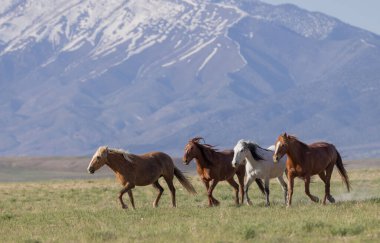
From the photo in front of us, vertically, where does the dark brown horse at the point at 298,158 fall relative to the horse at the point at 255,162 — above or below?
above

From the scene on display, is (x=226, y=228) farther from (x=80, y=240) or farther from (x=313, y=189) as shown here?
(x=313, y=189)

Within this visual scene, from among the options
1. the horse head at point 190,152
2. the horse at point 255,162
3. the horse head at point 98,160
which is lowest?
the horse at point 255,162

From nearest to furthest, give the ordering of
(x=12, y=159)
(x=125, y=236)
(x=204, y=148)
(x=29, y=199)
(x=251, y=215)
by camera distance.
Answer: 1. (x=125, y=236)
2. (x=251, y=215)
3. (x=204, y=148)
4. (x=29, y=199)
5. (x=12, y=159)

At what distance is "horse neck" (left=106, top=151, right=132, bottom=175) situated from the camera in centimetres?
2811

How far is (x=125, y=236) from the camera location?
21328 millimetres

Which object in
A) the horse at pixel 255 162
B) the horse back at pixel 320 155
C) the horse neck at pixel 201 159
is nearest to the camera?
the horse back at pixel 320 155

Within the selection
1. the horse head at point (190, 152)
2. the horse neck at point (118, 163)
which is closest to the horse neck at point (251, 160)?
the horse head at point (190, 152)

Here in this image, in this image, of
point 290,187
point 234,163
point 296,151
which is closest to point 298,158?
point 296,151

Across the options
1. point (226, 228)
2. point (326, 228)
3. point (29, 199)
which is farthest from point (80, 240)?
point (29, 199)

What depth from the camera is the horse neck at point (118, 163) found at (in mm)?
28109

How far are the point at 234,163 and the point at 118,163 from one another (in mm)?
2897

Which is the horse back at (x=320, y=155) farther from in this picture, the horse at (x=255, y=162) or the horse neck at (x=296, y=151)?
the horse at (x=255, y=162)

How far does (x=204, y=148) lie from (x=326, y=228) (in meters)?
8.61

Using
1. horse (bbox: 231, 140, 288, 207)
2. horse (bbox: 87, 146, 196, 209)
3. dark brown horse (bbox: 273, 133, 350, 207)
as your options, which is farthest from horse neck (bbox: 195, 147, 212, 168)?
dark brown horse (bbox: 273, 133, 350, 207)
